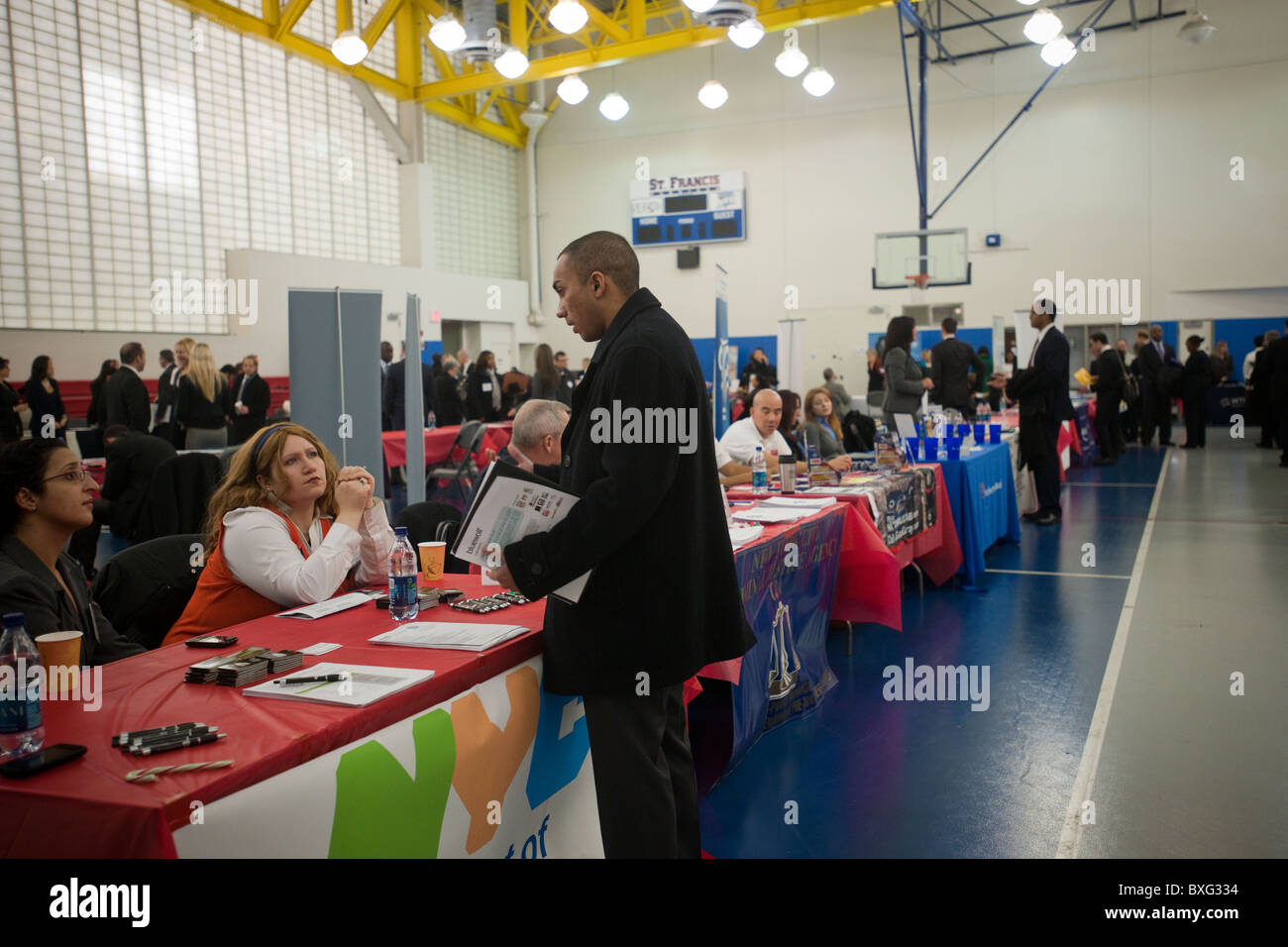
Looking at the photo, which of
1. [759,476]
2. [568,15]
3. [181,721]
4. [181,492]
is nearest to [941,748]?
[759,476]

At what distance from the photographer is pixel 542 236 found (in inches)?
688

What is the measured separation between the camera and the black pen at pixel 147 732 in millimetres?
1379

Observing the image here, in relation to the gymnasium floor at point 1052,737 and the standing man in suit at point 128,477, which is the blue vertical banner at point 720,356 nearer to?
the gymnasium floor at point 1052,737

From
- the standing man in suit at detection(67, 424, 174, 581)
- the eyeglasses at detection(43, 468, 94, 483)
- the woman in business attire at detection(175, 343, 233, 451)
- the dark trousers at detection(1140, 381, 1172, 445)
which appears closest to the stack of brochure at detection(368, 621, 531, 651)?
the eyeglasses at detection(43, 468, 94, 483)

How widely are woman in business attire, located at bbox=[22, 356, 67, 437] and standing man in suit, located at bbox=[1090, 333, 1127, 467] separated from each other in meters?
10.4

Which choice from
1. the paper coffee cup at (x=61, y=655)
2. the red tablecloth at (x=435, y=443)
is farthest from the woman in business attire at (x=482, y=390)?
the paper coffee cup at (x=61, y=655)

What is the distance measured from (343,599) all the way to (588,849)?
84cm

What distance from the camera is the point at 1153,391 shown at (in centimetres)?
1205

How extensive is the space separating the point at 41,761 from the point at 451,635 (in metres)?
0.78

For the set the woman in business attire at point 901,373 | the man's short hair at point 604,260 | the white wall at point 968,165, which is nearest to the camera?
the man's short hair at point 604,260

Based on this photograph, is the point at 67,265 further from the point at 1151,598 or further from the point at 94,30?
the point at 1151,598

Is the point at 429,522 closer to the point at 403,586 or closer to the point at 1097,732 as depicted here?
the point at 403,586

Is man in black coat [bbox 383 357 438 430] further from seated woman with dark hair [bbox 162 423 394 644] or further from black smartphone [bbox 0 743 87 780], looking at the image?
black smartphone [bbox 0 743 87 780]
